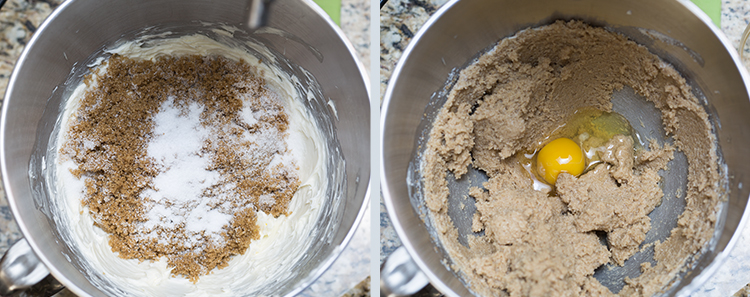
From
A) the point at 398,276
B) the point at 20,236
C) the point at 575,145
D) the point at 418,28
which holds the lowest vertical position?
the point at 398,276

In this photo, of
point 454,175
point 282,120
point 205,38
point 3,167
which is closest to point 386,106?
point 454,175

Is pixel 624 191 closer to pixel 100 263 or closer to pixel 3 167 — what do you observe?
pixel 100 263

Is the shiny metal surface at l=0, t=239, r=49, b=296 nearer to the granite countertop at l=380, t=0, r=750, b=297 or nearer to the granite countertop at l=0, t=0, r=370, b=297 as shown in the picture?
the granite countertop at l=0, t=0, r=370, b=297

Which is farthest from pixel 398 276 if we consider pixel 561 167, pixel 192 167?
pixel 192 167

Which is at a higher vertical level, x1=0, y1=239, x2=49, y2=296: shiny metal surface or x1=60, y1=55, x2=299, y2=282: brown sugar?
x1=60, y1=55, x2=299, y2=282: brown sugar

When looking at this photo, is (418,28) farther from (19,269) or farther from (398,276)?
(19,269)

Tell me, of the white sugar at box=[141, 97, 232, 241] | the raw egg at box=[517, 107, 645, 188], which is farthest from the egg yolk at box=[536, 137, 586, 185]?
the white sugar at box=[141, 97, 232, 241]

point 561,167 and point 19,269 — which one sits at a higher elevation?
point 561,167
